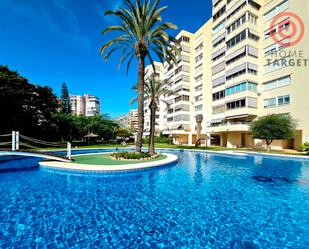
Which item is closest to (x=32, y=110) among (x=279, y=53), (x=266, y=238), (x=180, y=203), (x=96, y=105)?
(x=180, y=203)

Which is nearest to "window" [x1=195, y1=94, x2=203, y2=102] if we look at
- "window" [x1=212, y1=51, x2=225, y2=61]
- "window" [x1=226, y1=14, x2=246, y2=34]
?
"window" [x1=212, y1=51, x2=225, y2=61]

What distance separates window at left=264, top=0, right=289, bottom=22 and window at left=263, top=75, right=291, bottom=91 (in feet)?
37.7

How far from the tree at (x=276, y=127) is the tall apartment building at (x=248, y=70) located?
3.32 metres

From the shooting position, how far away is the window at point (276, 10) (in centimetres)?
2914

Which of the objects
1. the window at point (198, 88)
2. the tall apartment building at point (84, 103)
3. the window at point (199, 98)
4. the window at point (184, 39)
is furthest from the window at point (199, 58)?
the tall apartment building at point (84, 103)

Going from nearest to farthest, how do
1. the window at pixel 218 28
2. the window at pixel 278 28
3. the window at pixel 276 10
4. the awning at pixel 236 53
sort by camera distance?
the window at pixel 278 28 → the window at pixel 276 10 → the awning at pixel 236 53 → the window at pixel 218 28

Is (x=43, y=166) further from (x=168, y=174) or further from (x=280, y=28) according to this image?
(x=280, y=28)

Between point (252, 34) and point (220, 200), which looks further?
point (252, 34)

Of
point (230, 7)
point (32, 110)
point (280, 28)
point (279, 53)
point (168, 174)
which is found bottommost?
point (168, 174)

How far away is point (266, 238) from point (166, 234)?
2836 mm

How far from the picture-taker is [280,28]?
29.8m

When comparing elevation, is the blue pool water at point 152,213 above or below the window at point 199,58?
below

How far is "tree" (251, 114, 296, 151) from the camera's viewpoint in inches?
986

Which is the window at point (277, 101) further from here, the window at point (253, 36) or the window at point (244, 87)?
the window at point (253, 36)
